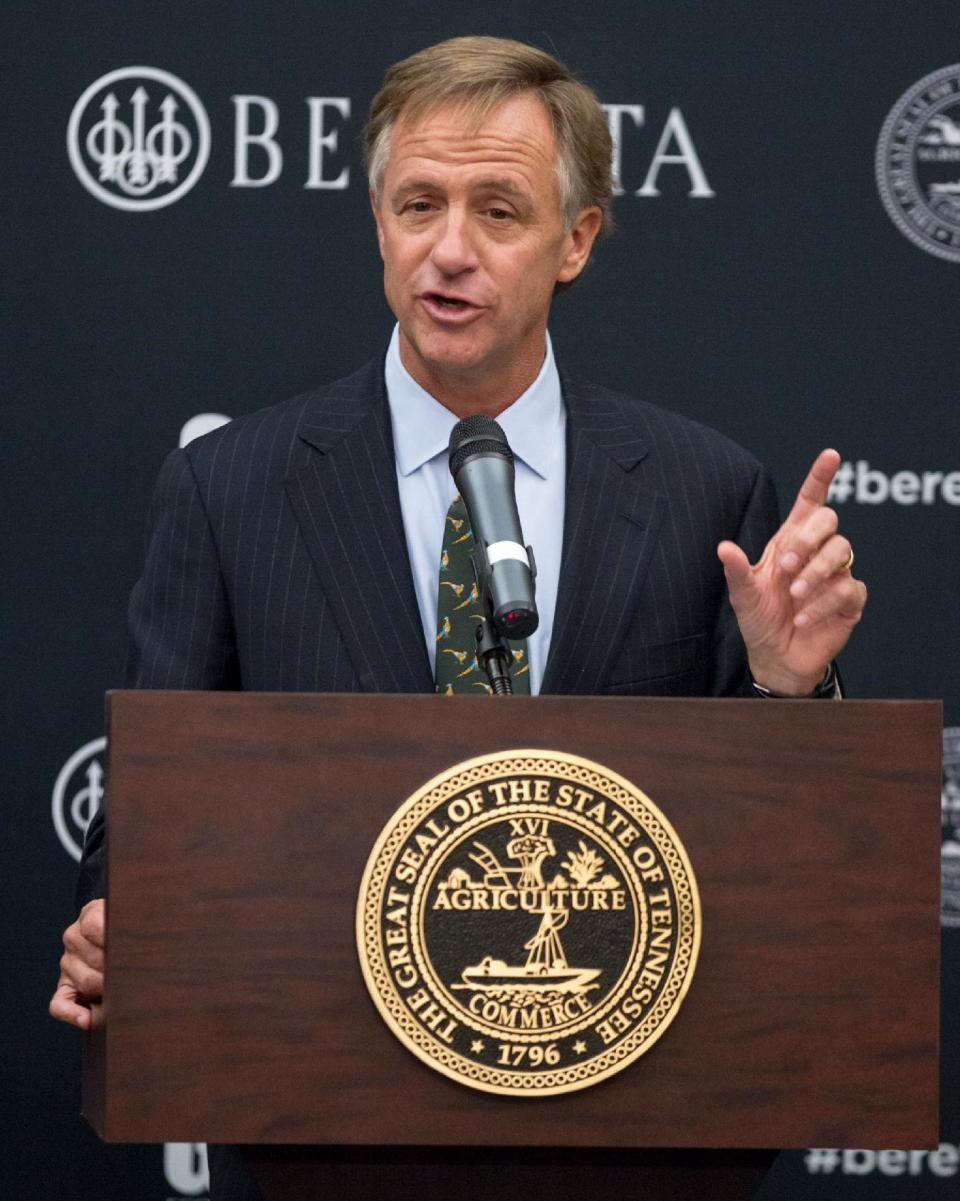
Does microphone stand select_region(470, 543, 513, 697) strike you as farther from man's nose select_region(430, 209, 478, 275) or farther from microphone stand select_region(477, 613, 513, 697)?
man's nose select_region(430, 209, 478, 275)

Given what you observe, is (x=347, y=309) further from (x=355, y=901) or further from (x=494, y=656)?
(x=355, y=901)

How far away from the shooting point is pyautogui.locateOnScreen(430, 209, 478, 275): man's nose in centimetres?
223

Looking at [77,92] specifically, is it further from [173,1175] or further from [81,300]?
[173,1175]

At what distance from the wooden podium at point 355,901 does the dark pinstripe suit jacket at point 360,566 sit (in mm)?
475

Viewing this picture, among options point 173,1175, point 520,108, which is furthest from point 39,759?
point 520,108

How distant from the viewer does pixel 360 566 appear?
218cm

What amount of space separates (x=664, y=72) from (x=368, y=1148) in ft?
6.47

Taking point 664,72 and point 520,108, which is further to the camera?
point 664,72

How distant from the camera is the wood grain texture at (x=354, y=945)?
1576mm

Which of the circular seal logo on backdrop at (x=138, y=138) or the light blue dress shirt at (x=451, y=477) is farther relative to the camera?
the circular seal logo on backdrop at (x=138, y=138)

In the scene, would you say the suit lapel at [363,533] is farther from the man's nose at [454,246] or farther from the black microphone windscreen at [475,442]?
the black microphone windscreen at [475,442]

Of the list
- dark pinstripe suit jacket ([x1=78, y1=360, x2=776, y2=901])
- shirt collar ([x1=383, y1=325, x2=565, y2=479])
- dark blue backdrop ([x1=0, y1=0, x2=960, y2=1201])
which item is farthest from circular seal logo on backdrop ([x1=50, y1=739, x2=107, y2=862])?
shirt collar ([x1=383, y1=325, x2=565, y2=479])

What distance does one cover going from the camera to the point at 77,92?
9.89 ft

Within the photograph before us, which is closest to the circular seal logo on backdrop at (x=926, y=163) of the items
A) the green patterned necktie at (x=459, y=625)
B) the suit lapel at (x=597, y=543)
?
the suit lapel at (x=597, y=543)
